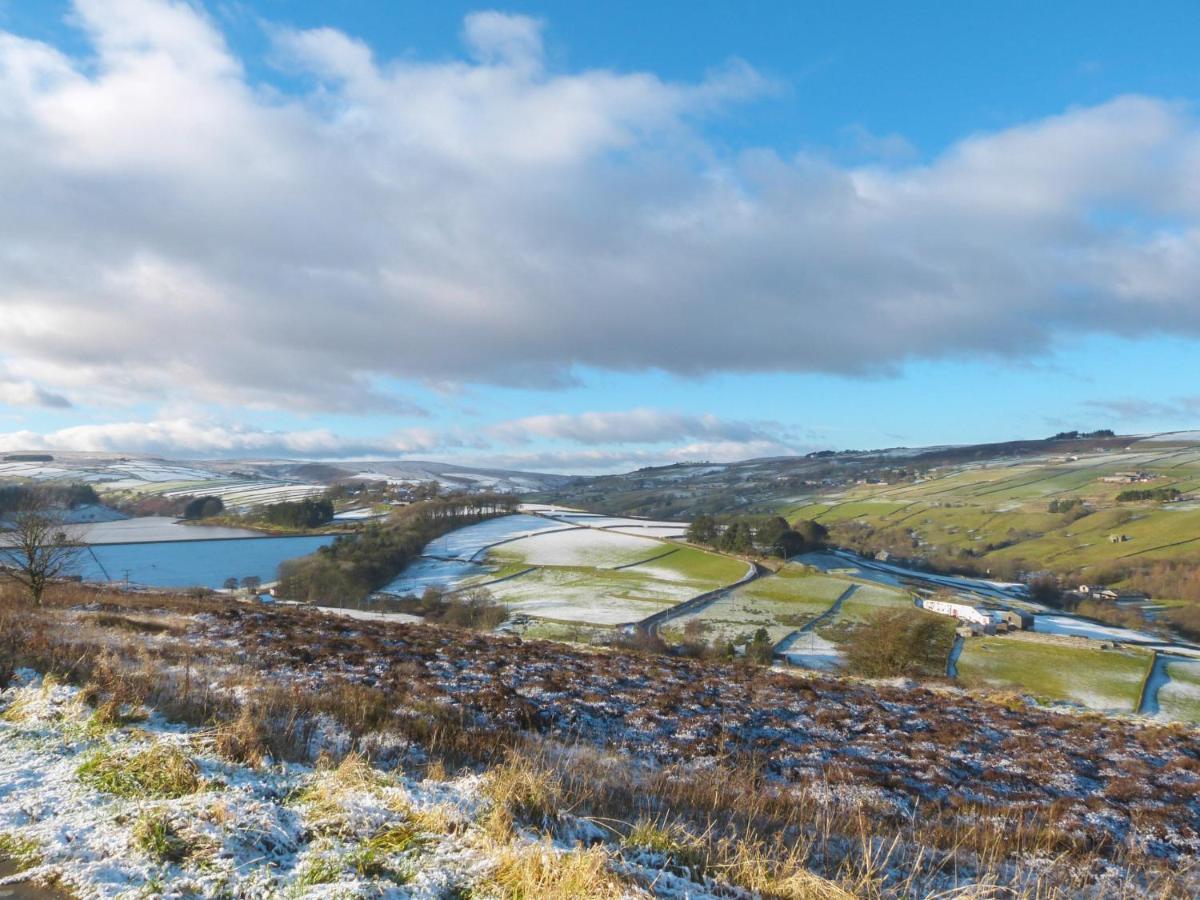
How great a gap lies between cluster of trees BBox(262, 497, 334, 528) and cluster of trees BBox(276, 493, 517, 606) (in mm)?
18849

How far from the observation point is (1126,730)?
2511 centimetres

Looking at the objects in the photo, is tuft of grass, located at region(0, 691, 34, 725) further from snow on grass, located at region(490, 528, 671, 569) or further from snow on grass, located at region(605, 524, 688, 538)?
snow on grass, located at region(605, 524, 688, 538)

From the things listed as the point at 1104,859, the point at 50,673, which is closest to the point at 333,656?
the point at 50,673

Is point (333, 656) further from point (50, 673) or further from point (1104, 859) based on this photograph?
point (1104, 859)

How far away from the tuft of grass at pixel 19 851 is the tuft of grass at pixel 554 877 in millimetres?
3351

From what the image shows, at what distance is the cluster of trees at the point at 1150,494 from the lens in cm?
13360

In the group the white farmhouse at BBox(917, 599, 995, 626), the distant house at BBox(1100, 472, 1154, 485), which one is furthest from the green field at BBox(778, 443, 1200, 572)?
the white farmhouse at BBox(917, 599, 995, 626)

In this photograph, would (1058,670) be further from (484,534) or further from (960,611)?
(484,534)

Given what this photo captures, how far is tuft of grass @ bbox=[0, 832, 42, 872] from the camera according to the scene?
484 centimetres

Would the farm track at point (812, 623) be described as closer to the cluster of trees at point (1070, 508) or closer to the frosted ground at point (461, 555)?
the frosted ground at point (461, 555)

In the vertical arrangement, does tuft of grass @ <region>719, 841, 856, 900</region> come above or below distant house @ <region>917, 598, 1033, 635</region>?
above

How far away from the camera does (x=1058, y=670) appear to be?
165 feet

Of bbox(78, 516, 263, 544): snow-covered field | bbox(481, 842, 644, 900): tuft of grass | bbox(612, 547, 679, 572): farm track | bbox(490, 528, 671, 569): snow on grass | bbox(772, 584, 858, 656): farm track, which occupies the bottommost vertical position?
bbox(772, 584, 858, 656): farm track

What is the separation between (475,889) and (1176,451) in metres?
256
